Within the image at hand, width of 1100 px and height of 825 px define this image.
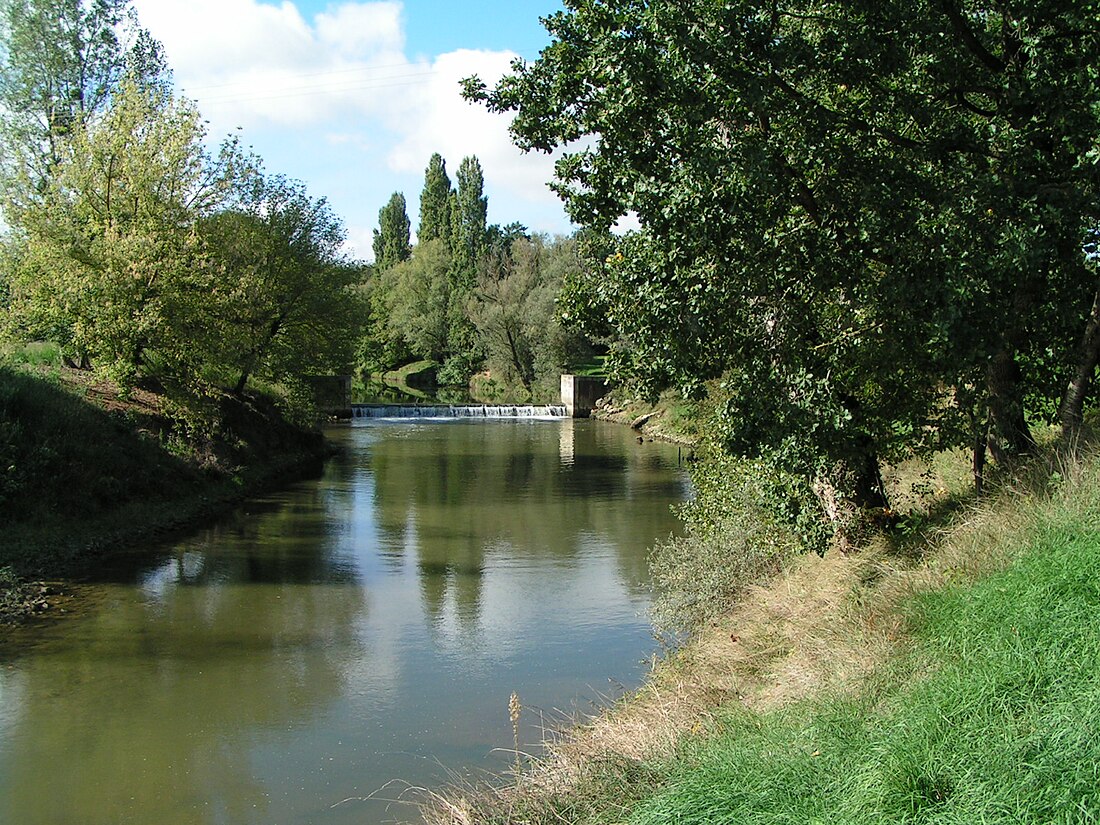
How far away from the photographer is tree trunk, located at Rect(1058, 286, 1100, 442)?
793 centimetres

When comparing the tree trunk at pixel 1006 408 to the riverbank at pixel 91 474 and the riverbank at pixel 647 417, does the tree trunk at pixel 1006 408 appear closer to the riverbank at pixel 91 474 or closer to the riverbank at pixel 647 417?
the riverbank at pixel 91 474

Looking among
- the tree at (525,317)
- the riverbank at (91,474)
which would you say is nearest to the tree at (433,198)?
the tree at (525,317)

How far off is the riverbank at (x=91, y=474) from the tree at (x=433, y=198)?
54.9m

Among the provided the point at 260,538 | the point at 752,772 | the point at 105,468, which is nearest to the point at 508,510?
the point at 260,538

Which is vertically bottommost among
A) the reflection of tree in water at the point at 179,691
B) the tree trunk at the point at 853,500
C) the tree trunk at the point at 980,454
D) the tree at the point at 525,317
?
the reflection of tree in water at the point at 179,691

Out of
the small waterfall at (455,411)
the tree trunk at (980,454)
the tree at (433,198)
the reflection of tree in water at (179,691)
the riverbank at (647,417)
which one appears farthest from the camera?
the tree at (433,198)

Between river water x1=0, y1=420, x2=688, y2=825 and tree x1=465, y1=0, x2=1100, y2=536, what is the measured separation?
4201 millimetres

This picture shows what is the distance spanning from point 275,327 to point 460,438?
36.7 feet

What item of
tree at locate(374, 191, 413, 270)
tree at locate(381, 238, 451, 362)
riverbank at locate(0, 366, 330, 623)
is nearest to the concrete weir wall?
tree at locate(381, 238, 451, 362)

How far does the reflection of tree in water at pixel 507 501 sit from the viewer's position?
17391 mm

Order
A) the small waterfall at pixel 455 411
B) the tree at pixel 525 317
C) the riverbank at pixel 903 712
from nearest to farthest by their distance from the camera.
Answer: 1. the riverbank at pixel 903 712
2. the small waterfall at pixel 455 411
3. the tree at pixel 525 317

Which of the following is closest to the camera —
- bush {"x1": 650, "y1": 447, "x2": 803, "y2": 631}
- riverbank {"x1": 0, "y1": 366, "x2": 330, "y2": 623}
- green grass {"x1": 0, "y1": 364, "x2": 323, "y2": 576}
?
bush {"x1": 650, "y1": 447, "x2": 803, "y2": 631}

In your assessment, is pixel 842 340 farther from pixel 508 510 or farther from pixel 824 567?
pixel 508 510

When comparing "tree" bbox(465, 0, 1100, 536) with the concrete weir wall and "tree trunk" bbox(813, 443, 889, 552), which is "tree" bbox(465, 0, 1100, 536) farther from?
the concrete weir wall
